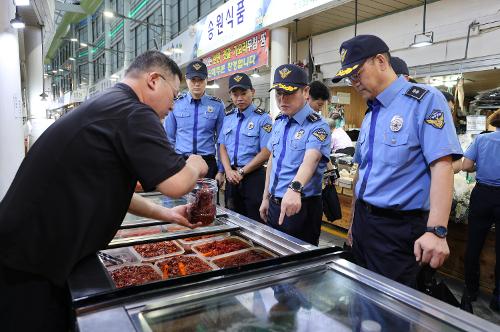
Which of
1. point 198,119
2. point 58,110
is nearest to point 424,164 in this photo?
point 198,119

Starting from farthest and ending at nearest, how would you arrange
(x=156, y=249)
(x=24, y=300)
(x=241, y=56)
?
(x=241, y=56) → (x=156, y=249) → (x=24, y=300)

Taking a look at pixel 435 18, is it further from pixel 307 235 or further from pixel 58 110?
pixel 58 110

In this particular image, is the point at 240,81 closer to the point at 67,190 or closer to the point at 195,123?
the point at 195,123

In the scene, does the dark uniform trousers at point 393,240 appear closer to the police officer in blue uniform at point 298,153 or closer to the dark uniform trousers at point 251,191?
the police officer in blue uniform at point 298,153

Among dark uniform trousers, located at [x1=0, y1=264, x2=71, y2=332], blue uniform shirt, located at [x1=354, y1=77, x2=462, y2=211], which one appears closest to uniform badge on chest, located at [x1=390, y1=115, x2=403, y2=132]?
blue uniform shirt, located at [x1=354, y1=77, x2=462, y2=211]

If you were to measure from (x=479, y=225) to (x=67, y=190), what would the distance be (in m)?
3.26

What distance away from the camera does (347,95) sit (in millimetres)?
8320

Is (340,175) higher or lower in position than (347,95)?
lower

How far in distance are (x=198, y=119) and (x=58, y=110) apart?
3333 cm

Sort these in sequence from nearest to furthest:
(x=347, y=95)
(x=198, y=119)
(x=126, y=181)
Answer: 1. (x=126, y=181)
2. (x=198, y=119)
3. (x=347, y=95)

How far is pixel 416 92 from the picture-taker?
1.68 meters

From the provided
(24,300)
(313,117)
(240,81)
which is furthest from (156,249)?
(240,81)

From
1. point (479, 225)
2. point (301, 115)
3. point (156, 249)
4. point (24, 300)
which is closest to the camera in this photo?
point (24, 300)

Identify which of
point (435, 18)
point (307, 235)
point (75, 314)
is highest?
point (435, 18)
